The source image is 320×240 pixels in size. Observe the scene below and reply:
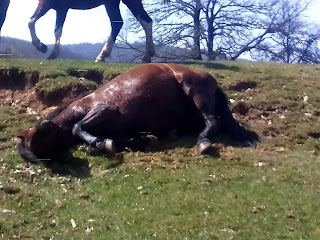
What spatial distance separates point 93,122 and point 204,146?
6.36 ft

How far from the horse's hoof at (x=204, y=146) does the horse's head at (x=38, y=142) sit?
2.35m

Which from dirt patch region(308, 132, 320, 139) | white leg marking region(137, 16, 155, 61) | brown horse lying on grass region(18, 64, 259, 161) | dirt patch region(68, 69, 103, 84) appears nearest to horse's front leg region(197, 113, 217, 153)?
brown horse lying on grass region(18, 64, 259, 161)

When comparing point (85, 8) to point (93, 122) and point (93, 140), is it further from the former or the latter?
point (93, 140)

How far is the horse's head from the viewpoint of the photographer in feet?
22.8

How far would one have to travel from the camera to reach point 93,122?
25.8ft

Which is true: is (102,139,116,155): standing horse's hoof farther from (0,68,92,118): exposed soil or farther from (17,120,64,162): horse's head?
(0,68,92,118): exposed soil

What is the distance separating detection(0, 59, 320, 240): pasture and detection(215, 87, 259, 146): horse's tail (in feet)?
0.71

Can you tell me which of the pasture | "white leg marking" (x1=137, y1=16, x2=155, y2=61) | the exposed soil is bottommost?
the pasture

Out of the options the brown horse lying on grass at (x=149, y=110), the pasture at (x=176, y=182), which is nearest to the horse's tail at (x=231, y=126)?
the brown horse lying on grass at (x=149, y=110)

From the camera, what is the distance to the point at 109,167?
691 cm

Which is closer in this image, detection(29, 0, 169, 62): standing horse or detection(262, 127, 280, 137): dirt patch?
detection(262, 127, 280, 137): dirt patch

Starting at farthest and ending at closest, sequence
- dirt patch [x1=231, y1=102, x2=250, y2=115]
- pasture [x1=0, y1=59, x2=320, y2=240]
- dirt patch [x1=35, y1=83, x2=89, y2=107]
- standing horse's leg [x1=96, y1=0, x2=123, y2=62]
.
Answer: standing horse's leg [x1=96, y1=0, x2=123, y2=62] → dirt patch [x1=35, y1=83, x2=89, y2=107] → dirt patch [x1=231, y1=102, x2=250, y2=115] → pasture [x1=0, y1=59, x2=320, y2=240]

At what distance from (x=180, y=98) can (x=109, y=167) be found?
86.2 inches

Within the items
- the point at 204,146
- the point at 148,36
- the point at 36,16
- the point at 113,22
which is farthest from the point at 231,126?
the point at 36,16
